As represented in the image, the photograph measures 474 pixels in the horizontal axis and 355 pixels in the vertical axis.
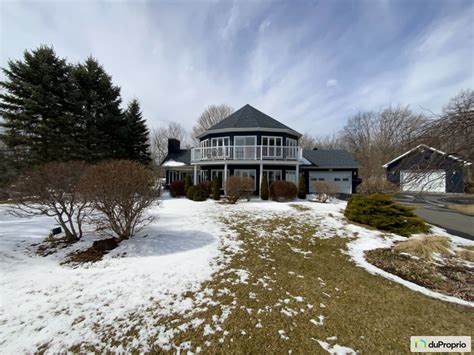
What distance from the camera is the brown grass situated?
5.54m

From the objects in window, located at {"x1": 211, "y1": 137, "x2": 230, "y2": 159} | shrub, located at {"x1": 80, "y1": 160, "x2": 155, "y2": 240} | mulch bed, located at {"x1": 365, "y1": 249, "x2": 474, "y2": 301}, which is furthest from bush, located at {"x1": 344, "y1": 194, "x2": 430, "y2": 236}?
window, located at {"x1": 211, "y1": 137, "x2": 230, "y2": 159}

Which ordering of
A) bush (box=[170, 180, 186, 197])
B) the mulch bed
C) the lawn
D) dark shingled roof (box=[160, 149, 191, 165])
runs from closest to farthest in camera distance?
the lawn → the mulch bed → bush (box=[170, 180, 186, 197]) → dark shingled roof (box=[160, 149, 191, 165])

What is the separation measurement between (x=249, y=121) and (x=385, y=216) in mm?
12334

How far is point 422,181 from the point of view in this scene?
375cm

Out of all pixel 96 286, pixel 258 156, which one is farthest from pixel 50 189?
pixel 258 156

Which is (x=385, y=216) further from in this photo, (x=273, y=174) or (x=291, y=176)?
(x=291, y=176)

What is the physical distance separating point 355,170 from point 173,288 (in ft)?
69.6

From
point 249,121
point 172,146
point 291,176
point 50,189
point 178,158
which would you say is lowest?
point 50,189

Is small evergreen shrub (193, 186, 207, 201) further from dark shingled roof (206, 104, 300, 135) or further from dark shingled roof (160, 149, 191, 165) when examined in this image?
dark shingled roof (160, 149, 191, 165)

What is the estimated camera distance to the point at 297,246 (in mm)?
6125

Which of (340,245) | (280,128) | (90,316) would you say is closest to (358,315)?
(340,245)

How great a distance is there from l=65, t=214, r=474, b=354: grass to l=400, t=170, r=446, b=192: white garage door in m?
2.08

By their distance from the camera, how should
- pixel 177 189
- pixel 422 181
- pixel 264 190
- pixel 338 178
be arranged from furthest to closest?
1. pixel 338 178
2. pixel 177 189
3. pixel 264 190
4. pixel 422 181

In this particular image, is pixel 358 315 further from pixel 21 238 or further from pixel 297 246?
pixel 21 238
